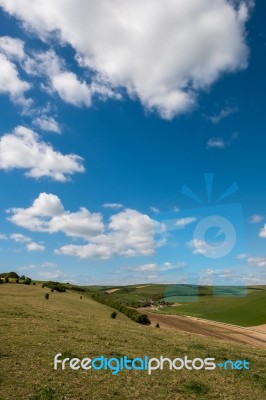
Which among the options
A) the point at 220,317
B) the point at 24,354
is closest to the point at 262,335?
the point at 220,317

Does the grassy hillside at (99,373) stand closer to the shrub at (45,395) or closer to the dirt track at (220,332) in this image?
the shrub at (45,395)

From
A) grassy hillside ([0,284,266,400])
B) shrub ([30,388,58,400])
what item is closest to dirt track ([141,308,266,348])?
grassy hillside ([0,284,266,400])

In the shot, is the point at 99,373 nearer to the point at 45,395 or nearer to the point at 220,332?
the point at 45,395

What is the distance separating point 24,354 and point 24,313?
13.3 m

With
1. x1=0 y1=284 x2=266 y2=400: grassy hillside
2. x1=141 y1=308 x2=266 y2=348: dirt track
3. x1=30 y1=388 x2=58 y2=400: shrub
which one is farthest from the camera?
x1=141 y1=308 x2=266 y2=348: dirt track

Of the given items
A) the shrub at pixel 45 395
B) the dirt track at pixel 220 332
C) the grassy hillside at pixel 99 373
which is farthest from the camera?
the dirt track at pixel 220 332

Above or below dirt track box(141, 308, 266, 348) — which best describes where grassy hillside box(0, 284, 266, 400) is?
above

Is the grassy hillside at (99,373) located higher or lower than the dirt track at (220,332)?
higher

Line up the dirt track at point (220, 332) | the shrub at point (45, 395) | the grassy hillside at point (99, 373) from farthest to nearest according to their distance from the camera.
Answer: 1. the dirt track at point (220, 332)
2. the grassy hillside at point (99, 373)
3. the shrub at point (45, 395)

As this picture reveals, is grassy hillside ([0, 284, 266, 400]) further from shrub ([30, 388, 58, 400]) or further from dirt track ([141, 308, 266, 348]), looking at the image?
dirt track ([141, 308, 266, 348])

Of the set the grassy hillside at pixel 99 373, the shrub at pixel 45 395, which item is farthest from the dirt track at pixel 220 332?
the shrub at pixel 45 395

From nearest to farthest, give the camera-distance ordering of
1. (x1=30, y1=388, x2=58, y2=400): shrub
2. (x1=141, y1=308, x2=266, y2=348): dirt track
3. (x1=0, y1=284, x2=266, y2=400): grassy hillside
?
(x1=30, y1=388, x2=58, y2=400): shrub, (x1=0, y1=284, x2=266, y2=400): grassy hillside, (x1=141, y1=308, x2=266, y2=348): dirt track

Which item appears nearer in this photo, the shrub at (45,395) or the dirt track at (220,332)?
the shrub at (45,395)

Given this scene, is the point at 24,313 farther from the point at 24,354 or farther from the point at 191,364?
the point at 191,364
